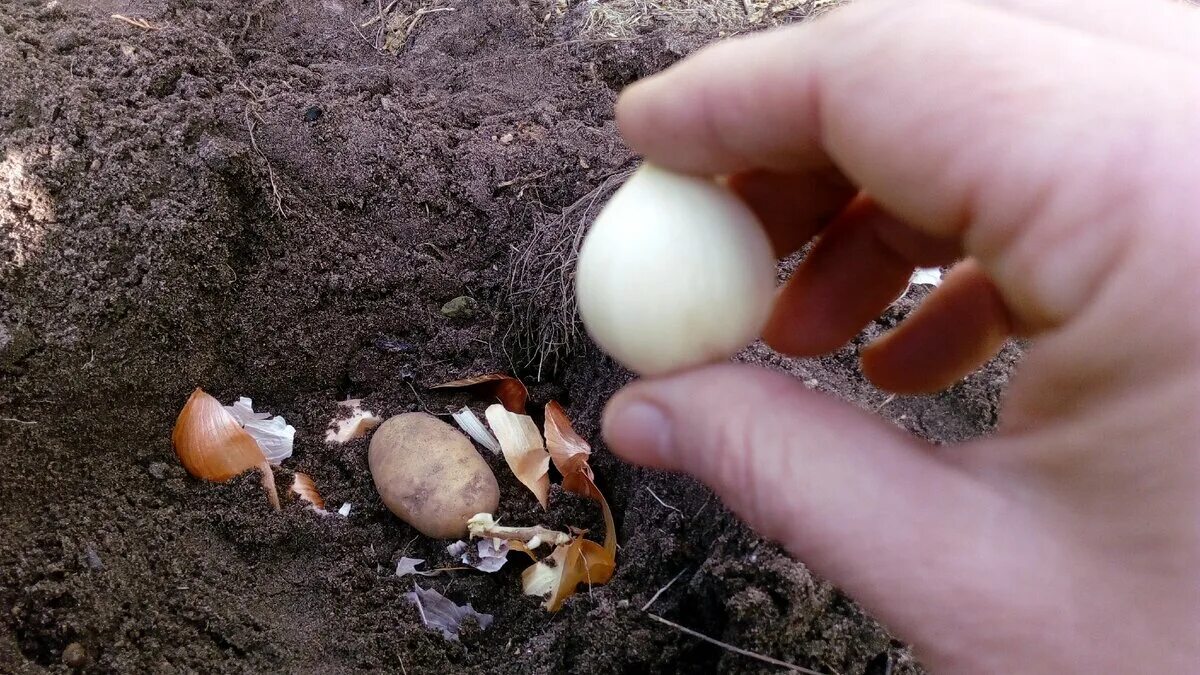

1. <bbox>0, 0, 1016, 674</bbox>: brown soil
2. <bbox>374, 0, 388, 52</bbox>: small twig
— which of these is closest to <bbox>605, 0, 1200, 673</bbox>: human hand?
<bbox>0, 0, 1016, 674</bbox>: brown soil

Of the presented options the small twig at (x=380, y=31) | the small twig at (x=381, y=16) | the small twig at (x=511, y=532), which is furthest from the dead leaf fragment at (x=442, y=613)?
the small twig at (x=381, y=16)

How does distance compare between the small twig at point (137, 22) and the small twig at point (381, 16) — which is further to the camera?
the small twig at point (381, 16)

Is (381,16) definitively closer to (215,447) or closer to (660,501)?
(215,447)

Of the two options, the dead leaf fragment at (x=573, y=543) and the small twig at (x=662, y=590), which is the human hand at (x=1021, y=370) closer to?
the small twig at (x=662, y=590)

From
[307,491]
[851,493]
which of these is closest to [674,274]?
[851,493]

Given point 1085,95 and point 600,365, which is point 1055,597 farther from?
point 600,365
